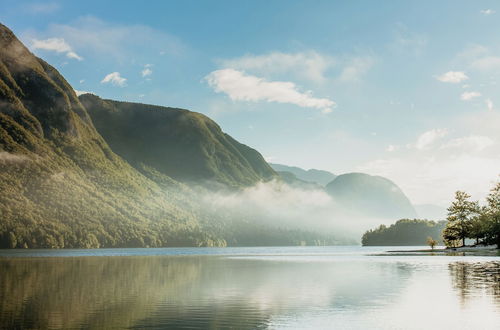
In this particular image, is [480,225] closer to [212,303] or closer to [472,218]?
[472,218]

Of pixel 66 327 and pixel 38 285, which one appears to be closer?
pixel 66 327

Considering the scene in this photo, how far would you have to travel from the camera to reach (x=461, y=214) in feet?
632

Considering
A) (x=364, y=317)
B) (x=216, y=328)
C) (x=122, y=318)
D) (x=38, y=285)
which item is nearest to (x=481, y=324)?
(x=364, y=317)

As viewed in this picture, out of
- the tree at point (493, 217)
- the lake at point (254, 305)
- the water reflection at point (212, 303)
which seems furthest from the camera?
the tree at point (493, 217)

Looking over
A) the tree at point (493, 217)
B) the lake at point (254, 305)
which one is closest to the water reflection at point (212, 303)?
the lake at point (254, 305)

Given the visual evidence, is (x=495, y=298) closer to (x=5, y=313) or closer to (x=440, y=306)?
(x=440, y=306)

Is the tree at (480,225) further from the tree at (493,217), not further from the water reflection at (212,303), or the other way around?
the water reflection at (212,303)

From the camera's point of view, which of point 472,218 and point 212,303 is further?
point 472,218

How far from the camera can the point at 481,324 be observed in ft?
105

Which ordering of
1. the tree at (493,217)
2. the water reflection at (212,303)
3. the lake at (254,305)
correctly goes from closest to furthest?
the lake at (254,305) → the water reflection at (212,303) → the tree at (493,217)

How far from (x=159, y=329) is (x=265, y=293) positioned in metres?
22.3

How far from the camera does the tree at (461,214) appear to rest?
19175 cm

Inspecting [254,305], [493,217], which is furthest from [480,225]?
[254,305]

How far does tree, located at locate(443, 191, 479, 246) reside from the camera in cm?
19175
